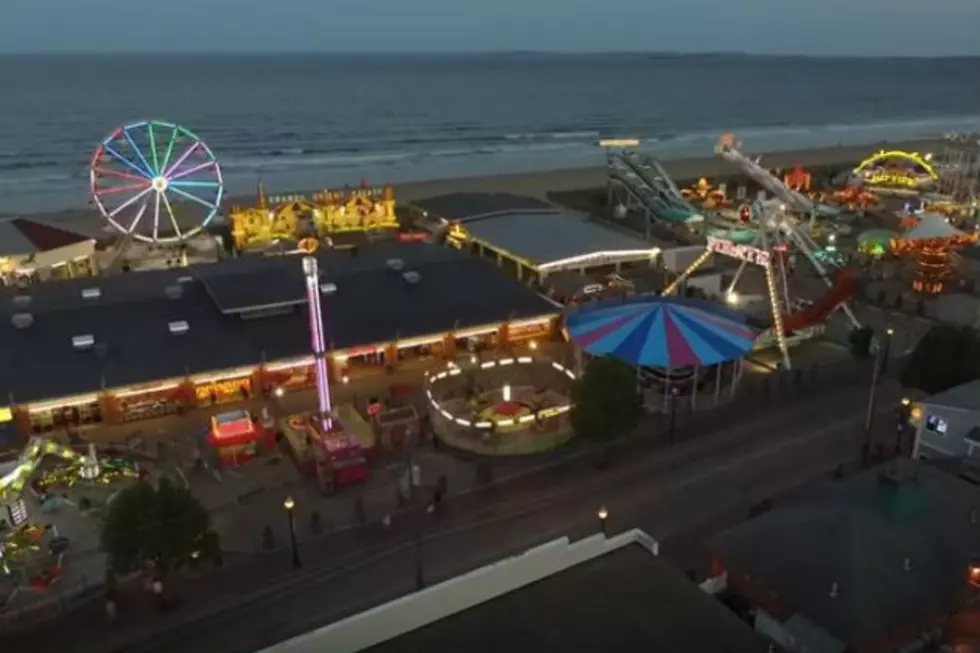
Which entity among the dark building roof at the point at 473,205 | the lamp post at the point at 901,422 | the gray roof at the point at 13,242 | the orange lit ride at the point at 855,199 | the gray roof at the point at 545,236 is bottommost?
the lamp post at the point at 901,422

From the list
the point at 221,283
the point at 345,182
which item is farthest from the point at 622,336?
the point at 345,182

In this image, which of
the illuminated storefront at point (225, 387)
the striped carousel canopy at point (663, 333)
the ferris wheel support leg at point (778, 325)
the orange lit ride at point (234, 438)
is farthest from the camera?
the ferris wheel support leg at point (778, 325)

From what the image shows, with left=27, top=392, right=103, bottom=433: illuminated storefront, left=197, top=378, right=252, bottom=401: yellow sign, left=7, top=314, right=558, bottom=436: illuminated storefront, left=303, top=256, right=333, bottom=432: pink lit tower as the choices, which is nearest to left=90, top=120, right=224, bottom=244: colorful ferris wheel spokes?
left=197, top=378, right=252, bottom=401: yellow sign

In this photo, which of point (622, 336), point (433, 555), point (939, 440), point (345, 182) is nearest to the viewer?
point (433, 555)

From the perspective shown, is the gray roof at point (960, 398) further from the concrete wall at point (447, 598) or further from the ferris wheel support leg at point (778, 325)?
the concrete wall at point (447, 598)

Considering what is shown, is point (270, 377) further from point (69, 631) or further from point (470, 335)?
point (69, 631)

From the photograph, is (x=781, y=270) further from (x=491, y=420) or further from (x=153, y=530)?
(x=153, y=530)

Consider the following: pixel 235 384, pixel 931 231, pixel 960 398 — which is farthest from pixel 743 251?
pixel 235 384

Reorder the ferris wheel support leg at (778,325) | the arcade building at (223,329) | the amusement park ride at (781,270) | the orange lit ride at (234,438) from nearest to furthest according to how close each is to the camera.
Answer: the orange lit ride at (234,438) < the arcade building at (223,329) < the ferris wheel support leg at (778,325) < the amusement park ride at (781,270)

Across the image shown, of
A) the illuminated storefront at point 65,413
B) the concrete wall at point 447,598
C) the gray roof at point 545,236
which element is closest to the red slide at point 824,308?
the gray roof at point 545,236
